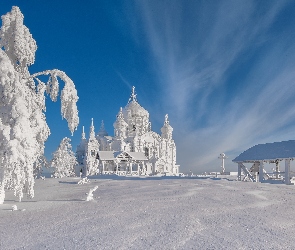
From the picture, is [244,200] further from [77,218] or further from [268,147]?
[268,147]

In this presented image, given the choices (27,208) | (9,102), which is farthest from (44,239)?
(9,102)

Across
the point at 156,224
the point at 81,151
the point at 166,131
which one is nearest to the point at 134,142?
the point at 166,131

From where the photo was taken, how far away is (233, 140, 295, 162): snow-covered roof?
23953 mm

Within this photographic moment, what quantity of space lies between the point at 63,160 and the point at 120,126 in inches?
636

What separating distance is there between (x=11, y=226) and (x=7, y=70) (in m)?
6.62

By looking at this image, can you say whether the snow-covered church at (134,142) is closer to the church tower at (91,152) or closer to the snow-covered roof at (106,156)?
the church tower at (91,152)

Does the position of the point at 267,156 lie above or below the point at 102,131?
below

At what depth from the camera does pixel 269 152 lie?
25547 mm

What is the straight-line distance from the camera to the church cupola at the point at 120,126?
202 feet

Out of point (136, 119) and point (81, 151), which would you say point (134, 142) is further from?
point (81, 151)

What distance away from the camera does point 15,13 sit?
13344 mm

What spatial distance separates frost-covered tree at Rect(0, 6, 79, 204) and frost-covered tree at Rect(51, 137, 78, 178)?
35.5 m

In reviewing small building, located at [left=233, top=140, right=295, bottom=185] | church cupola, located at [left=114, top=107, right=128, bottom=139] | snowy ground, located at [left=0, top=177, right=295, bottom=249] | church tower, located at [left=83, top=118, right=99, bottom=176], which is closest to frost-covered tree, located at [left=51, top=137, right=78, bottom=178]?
church tower, located at [left=83, top=118, right=99, bottom=176]

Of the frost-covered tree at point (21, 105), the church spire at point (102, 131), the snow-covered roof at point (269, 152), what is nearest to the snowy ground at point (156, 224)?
the frost-covered tree at point (21, 105)
